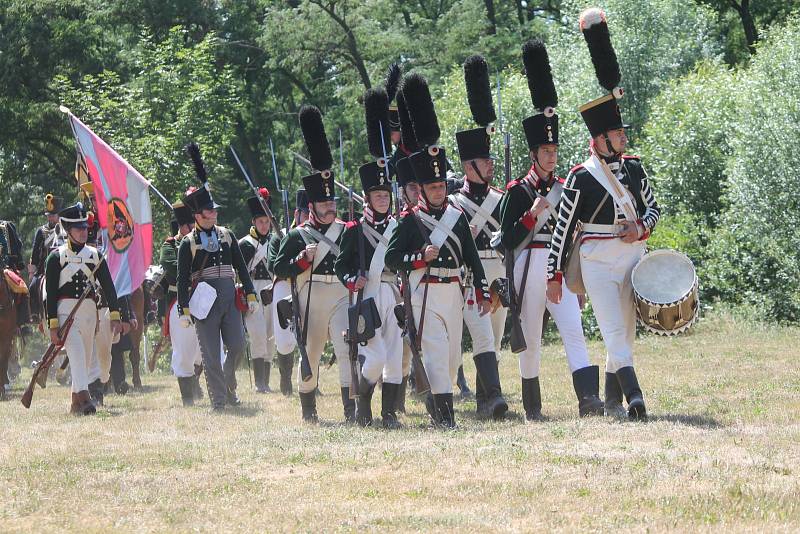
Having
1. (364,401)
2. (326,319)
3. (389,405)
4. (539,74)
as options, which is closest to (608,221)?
(539,74)

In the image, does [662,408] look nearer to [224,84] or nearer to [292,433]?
[292,433]

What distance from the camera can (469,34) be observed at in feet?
118

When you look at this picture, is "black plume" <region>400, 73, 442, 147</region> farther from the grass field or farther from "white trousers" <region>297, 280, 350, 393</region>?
the grass field

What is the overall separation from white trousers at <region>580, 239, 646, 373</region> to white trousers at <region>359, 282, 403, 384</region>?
196 centimetres

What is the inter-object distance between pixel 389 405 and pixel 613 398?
196 centimetres

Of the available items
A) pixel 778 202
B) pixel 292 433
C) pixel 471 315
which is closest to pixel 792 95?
pixel 778 202

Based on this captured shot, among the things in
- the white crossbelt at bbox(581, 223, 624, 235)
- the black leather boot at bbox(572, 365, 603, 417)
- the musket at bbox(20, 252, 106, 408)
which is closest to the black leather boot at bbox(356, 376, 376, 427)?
the black leather boot at bbox(572, 365, 603, 417)

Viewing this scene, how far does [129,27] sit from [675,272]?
29.6 meters

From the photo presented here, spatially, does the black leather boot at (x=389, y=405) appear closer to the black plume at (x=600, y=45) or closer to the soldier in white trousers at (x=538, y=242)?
the soldier in white trousers at (x=538, y=242)

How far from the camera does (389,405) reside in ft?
37.3

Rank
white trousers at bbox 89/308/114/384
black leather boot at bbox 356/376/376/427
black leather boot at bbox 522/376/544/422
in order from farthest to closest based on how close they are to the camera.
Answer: white trousers at bbox 89/308/114/384 < black leather boot at bbox 356/376/376/427 < black leather boot at bbox 522/376/544/422

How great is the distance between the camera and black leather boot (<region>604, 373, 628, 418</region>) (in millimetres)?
10555

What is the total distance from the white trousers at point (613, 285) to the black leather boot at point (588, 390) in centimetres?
55

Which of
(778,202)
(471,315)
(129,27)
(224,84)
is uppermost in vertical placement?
(129,27)
